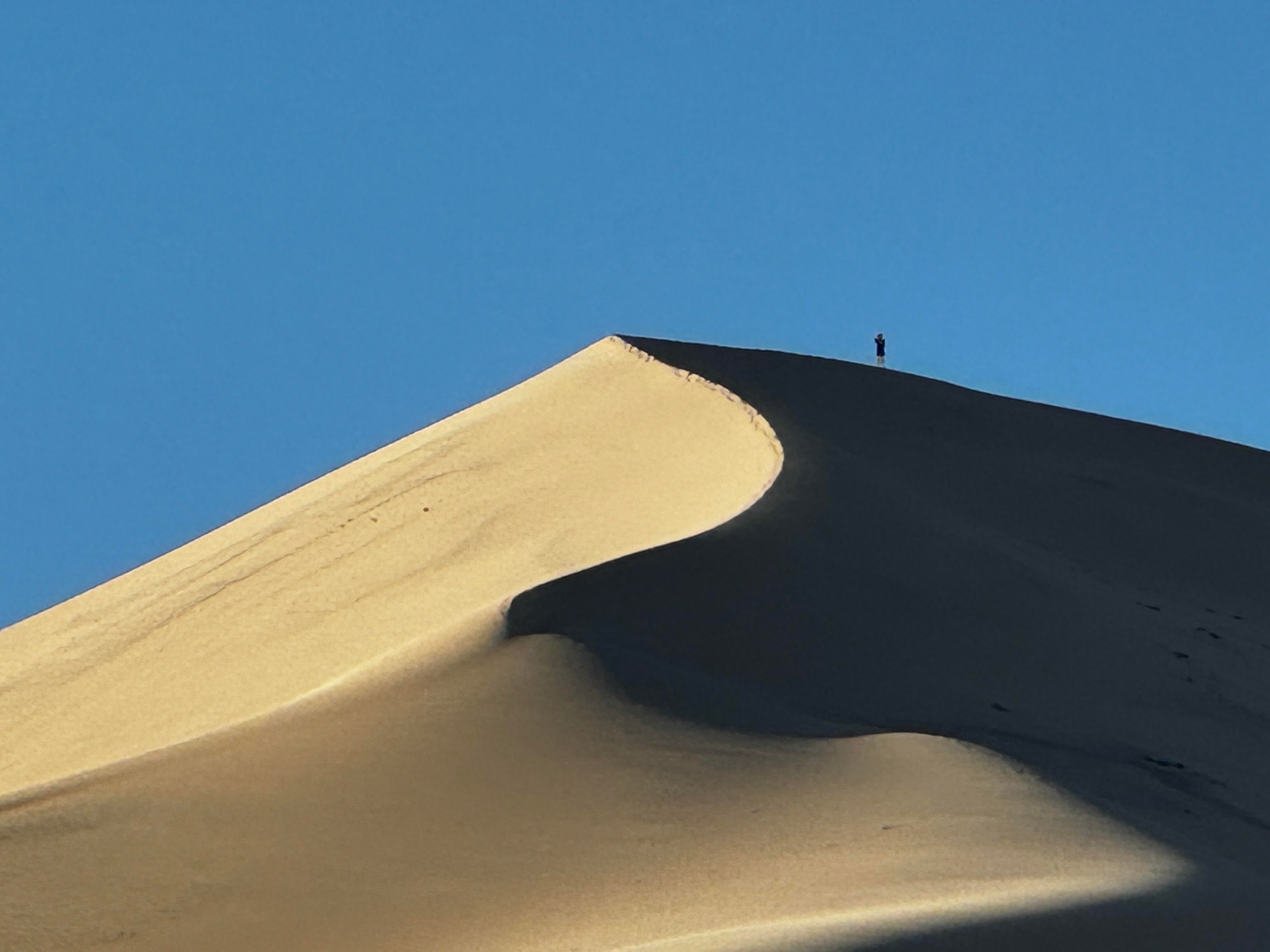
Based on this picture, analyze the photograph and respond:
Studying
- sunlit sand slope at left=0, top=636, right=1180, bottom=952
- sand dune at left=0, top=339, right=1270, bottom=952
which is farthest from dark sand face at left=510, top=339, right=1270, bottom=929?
sunlit sand slope at left=0, top=636, right=1180, bottom=952

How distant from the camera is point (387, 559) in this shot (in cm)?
1483

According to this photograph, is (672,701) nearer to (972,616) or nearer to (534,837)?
(534,837)

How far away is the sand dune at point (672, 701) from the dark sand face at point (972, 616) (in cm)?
4

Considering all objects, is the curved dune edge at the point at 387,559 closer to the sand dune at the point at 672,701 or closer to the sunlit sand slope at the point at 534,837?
the sand dune at the point at 672,701

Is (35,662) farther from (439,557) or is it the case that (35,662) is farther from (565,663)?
(565,663)

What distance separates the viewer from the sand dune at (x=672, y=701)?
776 centimetres

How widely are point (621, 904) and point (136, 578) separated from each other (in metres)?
11.3

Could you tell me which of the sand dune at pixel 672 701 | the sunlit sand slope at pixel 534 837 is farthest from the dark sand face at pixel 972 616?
the sunlit sand slope at pixel 534 837

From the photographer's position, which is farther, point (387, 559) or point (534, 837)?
point (387, 559)

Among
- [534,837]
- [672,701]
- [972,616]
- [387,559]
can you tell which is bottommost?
[534,837]

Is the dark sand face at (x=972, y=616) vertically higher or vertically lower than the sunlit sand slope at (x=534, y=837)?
higher

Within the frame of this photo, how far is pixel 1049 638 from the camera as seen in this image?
39.5 ft

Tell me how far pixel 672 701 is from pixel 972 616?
3086mm

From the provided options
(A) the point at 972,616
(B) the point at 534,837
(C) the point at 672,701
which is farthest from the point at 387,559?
(B) the point at 534,837
